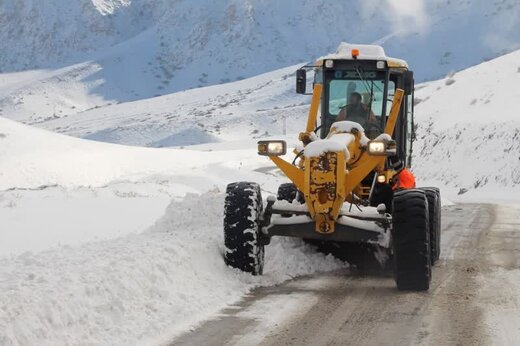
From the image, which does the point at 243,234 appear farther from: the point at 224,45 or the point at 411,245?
the point at 224,45

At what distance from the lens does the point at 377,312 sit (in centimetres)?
803

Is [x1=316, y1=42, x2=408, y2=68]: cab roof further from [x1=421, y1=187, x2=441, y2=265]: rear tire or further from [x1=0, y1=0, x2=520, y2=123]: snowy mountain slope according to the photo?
[x1=0, y1=0, x2=520, y2=123]: snowy mountain slope

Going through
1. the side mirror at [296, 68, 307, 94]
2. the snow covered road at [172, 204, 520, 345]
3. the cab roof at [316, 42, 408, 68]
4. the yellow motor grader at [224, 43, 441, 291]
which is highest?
the cab roof at [316, 42, 408, 68]

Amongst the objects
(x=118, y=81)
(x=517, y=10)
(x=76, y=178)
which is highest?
(x=517, y=10)

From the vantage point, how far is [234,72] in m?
185

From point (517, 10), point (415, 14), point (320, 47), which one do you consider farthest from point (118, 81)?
point (517, 10)

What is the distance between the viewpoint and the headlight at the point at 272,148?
10.2 metres

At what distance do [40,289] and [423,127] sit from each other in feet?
147

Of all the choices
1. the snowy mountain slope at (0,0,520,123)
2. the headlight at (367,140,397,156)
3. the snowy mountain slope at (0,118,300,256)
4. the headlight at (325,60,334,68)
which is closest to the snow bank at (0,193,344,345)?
the headlight at (367,140,397,156)

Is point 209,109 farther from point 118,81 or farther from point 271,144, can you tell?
point 271,144

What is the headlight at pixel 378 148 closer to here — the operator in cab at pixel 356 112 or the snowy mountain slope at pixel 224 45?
the operator in cab at pixel 356 112

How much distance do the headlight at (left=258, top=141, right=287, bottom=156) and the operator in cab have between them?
117 centimetres

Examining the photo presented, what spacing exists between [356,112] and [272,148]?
4.62 ft

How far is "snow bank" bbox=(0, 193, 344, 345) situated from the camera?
6.57 metres
